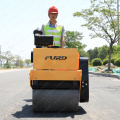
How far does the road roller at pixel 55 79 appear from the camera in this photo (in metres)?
5.42

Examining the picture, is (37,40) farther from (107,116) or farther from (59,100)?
(107,116)

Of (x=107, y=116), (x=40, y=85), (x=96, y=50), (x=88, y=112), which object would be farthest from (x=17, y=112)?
(x=96, y=50)

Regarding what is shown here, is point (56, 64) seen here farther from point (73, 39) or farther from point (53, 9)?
point (73, 39)

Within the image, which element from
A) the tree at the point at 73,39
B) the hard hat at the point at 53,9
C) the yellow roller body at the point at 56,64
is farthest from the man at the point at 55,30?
the tree at the point at 73,39

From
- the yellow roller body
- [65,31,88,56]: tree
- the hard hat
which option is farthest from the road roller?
[65,31,88,56]: tree

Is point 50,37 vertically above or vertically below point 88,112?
above

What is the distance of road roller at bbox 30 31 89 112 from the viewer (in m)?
5.42

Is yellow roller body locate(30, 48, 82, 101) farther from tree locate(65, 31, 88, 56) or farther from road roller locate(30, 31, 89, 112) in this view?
tree locate(65, 31, 88, 56)

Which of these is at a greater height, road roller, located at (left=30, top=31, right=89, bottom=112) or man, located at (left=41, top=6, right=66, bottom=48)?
man, located at (left=41, top=6, right=66, bottom=48)

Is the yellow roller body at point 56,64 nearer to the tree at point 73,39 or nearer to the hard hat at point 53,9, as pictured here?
the hard hat at point 53,9

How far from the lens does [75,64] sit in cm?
555

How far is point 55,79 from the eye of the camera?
542cm

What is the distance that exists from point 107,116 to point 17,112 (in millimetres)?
2094

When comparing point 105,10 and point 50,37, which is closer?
point 50,37
